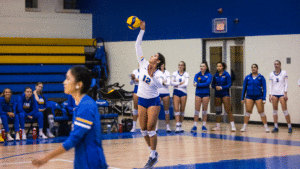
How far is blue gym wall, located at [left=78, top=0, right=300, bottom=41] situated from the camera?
540 inches

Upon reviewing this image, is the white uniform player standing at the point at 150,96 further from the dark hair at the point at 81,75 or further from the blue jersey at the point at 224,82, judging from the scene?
the blue jersey at the point at 224,82

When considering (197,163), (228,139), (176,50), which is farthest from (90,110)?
(176,50)

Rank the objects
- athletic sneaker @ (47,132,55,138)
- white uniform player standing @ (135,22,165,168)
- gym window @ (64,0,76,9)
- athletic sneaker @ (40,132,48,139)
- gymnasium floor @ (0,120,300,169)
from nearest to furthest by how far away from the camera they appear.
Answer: white uniform player standing @ (135,22,165,168), gymnasium floor @ (0,120,300,169), athletic sneaker @ (40,132,48,139), athletic sneaker @ (47,132,55,138), gym window @ (64,0,76,9)

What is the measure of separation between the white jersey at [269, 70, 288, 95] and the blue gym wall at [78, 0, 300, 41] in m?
1.88

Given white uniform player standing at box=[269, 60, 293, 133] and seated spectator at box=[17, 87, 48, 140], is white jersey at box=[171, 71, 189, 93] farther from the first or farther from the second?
seated spectator at box=[17, 87, 48, 140]

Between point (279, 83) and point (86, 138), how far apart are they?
9856 mm

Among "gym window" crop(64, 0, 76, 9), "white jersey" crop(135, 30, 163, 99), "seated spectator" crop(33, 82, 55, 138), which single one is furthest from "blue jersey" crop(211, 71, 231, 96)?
"gym window" crop(64, 0, 76, 9)

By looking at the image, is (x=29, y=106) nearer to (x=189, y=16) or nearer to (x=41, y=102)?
(x=41, y=102)

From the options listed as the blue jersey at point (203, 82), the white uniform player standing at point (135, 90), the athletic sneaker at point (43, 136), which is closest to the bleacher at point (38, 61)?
the athletic sneaker at point (43, 136)

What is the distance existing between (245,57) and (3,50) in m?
9.12

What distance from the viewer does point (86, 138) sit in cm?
329

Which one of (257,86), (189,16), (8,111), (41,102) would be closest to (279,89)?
(257,86)

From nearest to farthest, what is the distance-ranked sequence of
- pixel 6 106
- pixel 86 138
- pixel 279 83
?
1. pixel 86 138
2. pixel 6 106
3. pixel 279 83

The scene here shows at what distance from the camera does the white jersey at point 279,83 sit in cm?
1221
